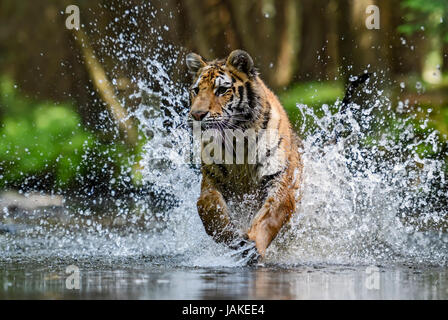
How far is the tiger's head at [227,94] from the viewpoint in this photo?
513 cm

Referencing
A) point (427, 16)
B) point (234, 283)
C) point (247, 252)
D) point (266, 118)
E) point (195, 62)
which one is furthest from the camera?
point (427, 16)

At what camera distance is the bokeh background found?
1034 cm

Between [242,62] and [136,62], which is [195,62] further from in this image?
[136,62]

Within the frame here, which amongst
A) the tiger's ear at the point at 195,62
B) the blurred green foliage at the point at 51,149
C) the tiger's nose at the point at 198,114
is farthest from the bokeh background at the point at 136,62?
the tiger's nose at the point at 198,114

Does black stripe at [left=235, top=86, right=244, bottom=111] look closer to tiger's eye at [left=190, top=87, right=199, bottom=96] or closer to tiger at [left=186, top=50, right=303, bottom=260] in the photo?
tiger at [left=186, top=50, right=303, bottom=260]

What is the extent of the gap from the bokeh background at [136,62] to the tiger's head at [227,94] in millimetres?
4753

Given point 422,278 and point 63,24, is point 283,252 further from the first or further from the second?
point 63,24

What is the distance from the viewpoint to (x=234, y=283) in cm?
395

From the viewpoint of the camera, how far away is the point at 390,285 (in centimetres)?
392

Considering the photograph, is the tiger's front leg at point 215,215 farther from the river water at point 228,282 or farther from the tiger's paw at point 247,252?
the river water at point 228,282

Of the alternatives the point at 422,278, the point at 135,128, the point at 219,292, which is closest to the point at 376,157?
the point at 135,128

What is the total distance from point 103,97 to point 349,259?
7.00m

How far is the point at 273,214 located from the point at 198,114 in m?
0.76

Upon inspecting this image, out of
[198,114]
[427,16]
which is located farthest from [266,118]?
[427,16]
